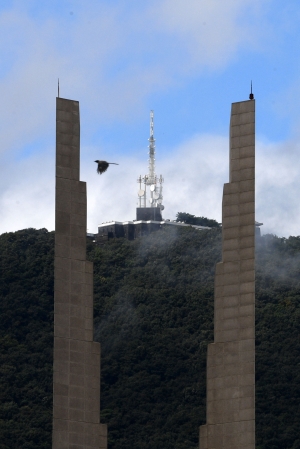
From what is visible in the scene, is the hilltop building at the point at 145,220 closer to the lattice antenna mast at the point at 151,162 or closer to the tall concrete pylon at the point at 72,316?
the lattice antenna mast at the point at 151,162

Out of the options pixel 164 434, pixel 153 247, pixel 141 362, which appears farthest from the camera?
pixel 153 247

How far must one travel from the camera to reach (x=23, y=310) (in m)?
64.9

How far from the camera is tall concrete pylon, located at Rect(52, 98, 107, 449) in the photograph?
33781 millimetres

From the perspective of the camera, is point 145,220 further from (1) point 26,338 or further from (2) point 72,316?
(2) point 72,316

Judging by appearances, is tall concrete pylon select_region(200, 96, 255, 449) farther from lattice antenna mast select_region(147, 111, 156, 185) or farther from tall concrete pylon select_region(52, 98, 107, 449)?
lattice antenna mast select_region(147, 111, 156, 185)

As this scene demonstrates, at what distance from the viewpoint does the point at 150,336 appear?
208 feet

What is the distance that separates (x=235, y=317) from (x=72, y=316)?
3414 millimetres

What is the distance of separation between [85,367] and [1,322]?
31382 millimetres

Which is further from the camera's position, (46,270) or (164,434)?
(46,270)

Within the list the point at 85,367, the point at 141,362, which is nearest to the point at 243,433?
the point at 85,367

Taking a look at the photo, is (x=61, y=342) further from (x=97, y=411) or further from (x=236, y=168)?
(x=236, y=168)

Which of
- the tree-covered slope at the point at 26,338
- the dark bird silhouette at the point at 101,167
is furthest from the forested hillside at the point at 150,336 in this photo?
Result: the dark bird silhouette at the point at 101,167

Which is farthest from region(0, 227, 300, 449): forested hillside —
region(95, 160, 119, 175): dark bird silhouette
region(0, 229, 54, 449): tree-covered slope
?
region(95, 160, 119, 175): dark bird silhouette

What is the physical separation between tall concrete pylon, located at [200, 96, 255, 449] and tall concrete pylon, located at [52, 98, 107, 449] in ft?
7.94
